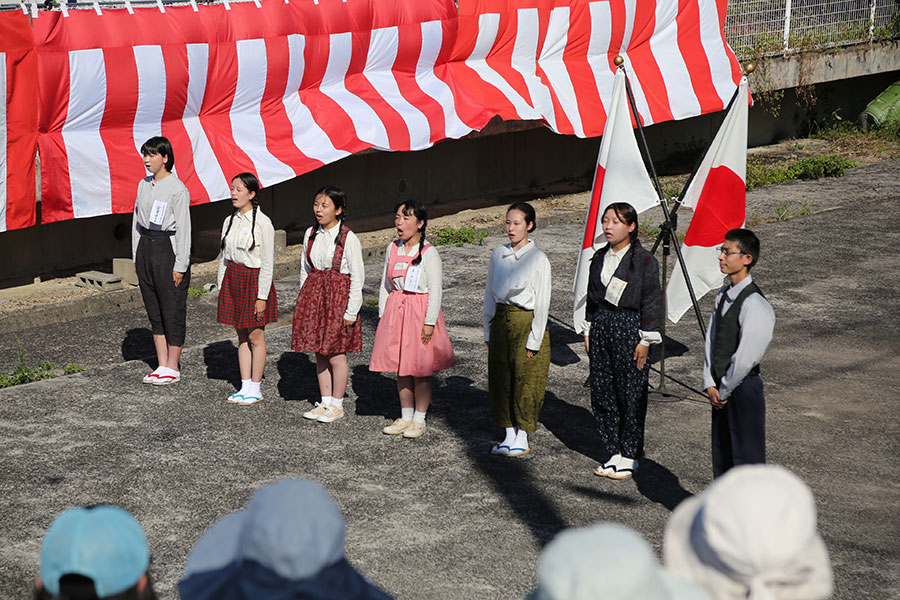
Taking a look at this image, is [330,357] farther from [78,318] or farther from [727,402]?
[78,318]

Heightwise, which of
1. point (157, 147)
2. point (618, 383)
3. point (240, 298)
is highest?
point (157, 147)

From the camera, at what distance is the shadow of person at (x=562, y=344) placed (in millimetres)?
8367

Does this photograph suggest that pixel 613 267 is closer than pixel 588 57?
Yes

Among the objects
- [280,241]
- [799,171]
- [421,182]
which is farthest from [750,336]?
[799,171]

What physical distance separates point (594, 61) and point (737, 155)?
21.2ft

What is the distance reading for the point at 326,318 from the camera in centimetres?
695

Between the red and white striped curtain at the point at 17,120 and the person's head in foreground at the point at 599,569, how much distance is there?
8280 mm

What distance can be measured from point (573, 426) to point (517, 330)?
0.99m

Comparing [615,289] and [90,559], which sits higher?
[90,559]

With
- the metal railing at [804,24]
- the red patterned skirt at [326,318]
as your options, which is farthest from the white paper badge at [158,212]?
the metal railing at [804,24]

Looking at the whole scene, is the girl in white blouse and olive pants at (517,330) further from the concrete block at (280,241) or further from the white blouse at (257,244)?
the concrete block at (280,241)

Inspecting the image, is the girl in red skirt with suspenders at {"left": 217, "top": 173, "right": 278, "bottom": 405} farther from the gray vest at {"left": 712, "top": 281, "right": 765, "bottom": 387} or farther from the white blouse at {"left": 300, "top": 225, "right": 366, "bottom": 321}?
the gray vest at {"left": 712, "top": 281, "right": 765, "bottom": 387}

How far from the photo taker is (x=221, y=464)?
6348mm

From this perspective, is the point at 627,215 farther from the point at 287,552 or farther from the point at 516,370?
the point at 287,552
